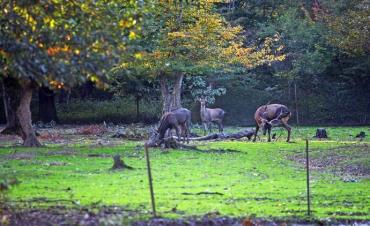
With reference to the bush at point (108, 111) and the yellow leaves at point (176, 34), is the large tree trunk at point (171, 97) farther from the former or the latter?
the bush at point (108, 111)

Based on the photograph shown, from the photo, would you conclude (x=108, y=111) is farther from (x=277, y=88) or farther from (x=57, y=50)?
(x=57, y=50)

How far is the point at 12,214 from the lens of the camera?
15547 millimetres

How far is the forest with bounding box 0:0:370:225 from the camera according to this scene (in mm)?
14664

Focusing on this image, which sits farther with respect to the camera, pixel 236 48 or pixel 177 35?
pixel 236 48

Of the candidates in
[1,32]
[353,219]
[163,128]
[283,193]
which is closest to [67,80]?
[1,32]

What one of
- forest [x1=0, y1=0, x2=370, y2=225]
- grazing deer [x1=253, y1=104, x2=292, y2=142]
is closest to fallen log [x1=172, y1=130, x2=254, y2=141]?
forest [x1=0, y1=0, x2=370, y2=225]

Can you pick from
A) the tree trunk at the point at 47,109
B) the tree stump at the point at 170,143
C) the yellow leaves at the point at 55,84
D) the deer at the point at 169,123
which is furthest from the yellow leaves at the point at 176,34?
the tree trunk at the point at 47,109

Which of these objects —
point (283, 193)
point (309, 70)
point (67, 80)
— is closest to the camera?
point (67, 80)

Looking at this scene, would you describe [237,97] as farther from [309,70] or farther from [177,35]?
[177,35]

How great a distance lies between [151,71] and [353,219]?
74.1ft

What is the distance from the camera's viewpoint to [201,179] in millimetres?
22828

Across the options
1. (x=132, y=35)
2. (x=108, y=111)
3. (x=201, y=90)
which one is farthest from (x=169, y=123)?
(x=108, y=111)

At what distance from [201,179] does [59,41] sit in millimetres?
9368

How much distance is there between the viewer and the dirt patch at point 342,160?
1021 inches
